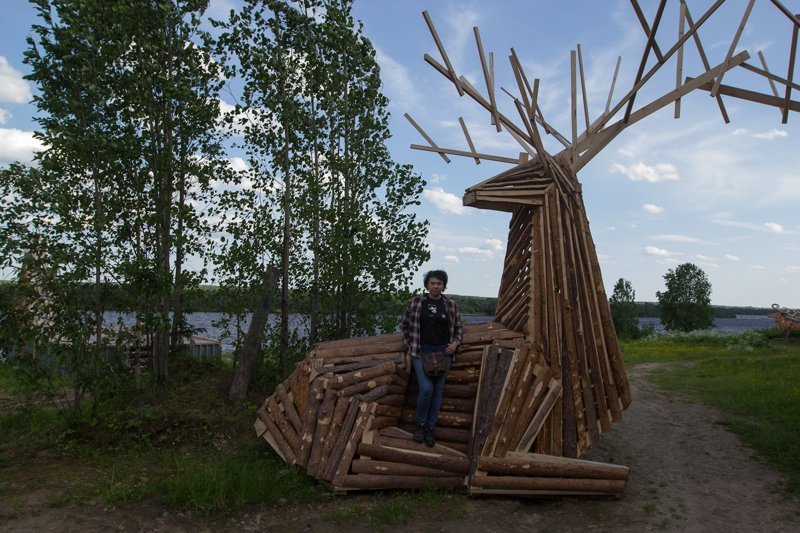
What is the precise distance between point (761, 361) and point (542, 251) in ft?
37.8

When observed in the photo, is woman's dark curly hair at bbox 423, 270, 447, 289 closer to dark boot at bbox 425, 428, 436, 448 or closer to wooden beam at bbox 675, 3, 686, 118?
dark boot at bbox 425, 428, 436, 448

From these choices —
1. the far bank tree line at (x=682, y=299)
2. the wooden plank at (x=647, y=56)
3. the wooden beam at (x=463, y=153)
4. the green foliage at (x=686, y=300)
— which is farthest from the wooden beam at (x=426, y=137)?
the green foliage at (x=686, y=300)

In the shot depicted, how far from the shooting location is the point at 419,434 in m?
6.02

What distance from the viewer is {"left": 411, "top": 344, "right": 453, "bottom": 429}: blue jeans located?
607 centimetres

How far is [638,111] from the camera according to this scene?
6.75 metres

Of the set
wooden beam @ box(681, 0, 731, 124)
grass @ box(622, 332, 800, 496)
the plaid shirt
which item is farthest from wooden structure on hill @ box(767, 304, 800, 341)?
the plaid shirt

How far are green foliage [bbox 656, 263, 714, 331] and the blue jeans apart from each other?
3839cm

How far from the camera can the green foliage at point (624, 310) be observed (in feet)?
104

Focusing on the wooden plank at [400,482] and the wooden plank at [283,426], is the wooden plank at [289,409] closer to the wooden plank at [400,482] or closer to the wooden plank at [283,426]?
the wooden plank at [283,426]

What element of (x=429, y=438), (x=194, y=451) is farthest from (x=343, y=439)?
(x=194, y=451)

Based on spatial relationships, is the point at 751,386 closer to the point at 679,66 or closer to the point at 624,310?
the point at 679,66

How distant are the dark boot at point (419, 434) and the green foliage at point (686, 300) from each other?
38.5m

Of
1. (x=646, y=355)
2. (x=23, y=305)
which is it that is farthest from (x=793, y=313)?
(x=23, y=305)

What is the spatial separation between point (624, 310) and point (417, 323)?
3219 cm
